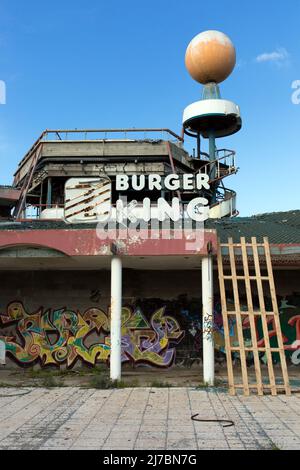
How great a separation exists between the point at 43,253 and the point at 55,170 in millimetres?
22509

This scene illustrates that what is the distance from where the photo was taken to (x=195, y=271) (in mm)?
15234

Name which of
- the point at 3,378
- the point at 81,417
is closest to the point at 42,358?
the point at 3,378

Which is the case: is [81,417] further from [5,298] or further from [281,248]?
[5,298]

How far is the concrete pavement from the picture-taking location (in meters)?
6.67

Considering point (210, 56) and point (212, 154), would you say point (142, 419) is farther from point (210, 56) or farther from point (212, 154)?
point (212, 154)

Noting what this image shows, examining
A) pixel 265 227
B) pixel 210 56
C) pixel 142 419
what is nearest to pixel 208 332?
pixel 142 419

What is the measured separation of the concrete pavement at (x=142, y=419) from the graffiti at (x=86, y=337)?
3730 mm

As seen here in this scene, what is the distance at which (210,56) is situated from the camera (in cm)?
3194

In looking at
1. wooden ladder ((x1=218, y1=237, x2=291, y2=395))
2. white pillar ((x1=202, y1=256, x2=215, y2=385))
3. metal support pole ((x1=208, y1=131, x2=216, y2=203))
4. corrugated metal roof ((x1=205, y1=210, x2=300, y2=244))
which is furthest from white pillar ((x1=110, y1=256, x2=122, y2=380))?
metal support pole ((x1=208, y1=131, x2=216, y2=203))

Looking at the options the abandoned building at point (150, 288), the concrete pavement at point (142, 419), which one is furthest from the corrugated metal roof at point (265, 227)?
the concrete pavement at point (142, 419)

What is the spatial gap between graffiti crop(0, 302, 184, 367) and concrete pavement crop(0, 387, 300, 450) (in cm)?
373

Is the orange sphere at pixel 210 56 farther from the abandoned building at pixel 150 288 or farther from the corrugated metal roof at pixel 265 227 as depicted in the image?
the corrugated metal roof at pixel 265 227

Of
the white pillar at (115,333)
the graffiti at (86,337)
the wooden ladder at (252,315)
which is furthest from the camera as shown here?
the graffiti at (86,337)

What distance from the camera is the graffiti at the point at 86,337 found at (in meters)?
14.8
